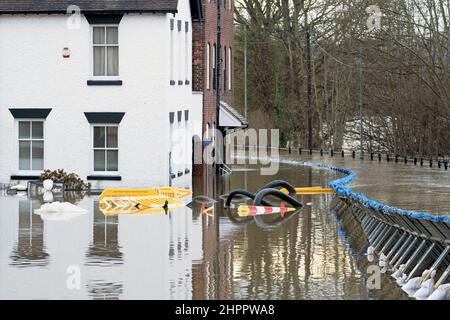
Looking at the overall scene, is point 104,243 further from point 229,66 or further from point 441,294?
point 229,66

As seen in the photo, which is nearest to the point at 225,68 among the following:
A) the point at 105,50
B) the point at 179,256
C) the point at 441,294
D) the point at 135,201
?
the point at 105,50

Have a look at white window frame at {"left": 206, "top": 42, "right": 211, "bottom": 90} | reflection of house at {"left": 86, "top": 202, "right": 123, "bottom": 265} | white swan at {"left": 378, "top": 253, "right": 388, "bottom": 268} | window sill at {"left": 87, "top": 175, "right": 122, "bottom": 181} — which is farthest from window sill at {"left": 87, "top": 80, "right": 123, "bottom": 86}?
white swan at {"left": 378, "top": 253, "right": 388, "bottom": 268}

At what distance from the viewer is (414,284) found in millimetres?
19812

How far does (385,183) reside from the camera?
151ft

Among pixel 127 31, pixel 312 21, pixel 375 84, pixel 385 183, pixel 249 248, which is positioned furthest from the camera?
pixel 312 21

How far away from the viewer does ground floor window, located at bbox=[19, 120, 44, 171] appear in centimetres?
4122

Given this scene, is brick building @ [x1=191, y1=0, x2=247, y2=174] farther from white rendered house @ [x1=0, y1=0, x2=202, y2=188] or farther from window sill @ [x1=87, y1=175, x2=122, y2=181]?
window sill @ [x1=87, y1=175, x2=122, y2=181]

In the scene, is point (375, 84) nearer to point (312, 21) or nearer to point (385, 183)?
point (312, 21)

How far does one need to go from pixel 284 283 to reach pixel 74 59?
21.1 metres

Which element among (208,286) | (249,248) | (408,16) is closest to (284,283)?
(208,286)

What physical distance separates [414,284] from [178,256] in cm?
552

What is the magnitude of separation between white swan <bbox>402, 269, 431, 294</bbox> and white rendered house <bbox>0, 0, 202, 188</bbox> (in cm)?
2093
